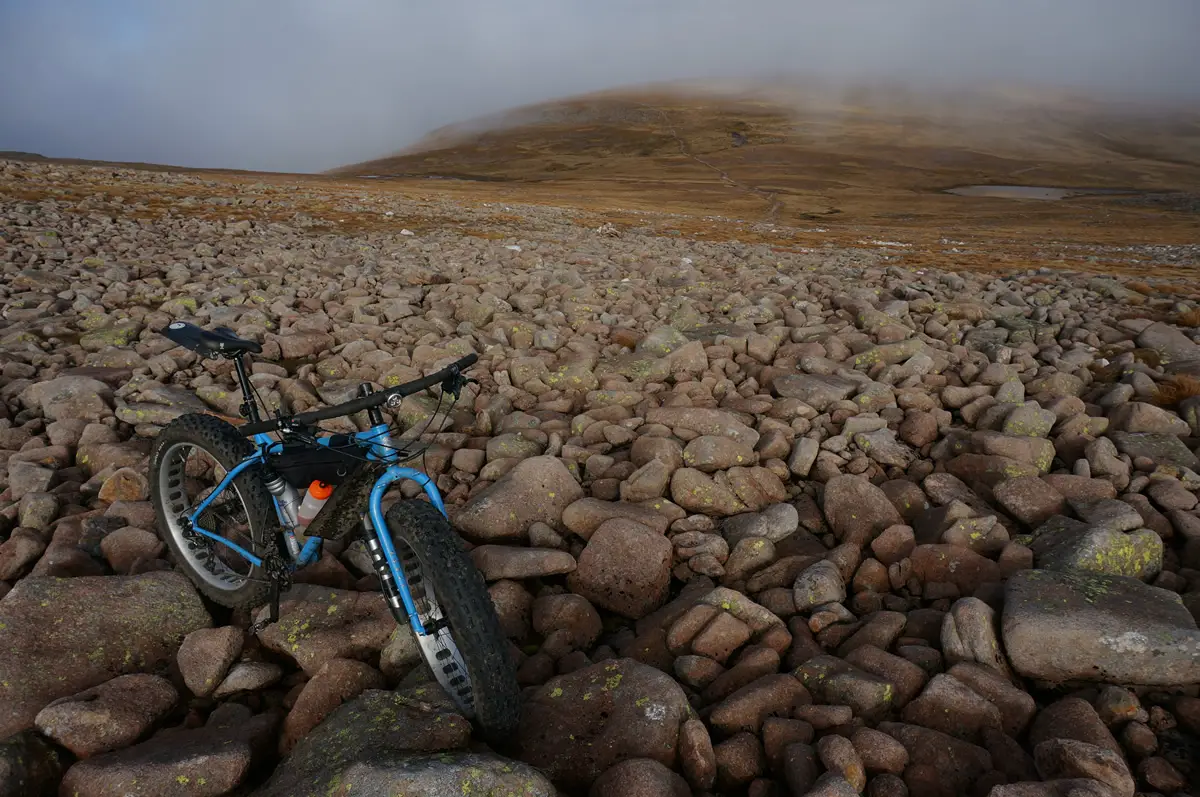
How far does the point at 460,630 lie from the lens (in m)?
3.81

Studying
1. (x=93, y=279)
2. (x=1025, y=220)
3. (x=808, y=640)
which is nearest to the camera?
(x=808, y=640)

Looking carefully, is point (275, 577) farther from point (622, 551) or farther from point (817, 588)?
point (817, 588)

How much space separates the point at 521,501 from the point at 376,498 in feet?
8.33

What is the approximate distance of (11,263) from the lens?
14.7 metres

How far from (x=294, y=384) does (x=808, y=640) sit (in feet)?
24.1

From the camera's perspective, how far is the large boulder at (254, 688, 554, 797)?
3184 millimetres

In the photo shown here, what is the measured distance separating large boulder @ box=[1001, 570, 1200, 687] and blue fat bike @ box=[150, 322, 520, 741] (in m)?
3.63

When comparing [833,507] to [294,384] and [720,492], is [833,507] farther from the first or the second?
[294,384]

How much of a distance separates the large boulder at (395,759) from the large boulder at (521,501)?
7.93 ft

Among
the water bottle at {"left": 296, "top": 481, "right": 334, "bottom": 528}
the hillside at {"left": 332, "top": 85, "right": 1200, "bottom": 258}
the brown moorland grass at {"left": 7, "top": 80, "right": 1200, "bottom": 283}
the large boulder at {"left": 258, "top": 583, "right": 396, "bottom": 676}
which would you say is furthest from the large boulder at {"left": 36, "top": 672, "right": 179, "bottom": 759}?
the hillside at {"left": 332, "top": 85, "right": 1200, "bottom": 258}

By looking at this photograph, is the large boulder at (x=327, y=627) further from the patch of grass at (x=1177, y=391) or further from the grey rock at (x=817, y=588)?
the patch of grass at (x=1177, y=391)

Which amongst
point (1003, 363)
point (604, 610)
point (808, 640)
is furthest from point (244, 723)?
point (1003, 363)

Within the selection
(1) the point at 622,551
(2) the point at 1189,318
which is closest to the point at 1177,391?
(2) the point at 1189,318

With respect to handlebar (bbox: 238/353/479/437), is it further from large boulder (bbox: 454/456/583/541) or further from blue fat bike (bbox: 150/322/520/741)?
large boulder (bbox: 454/456/583/541)
